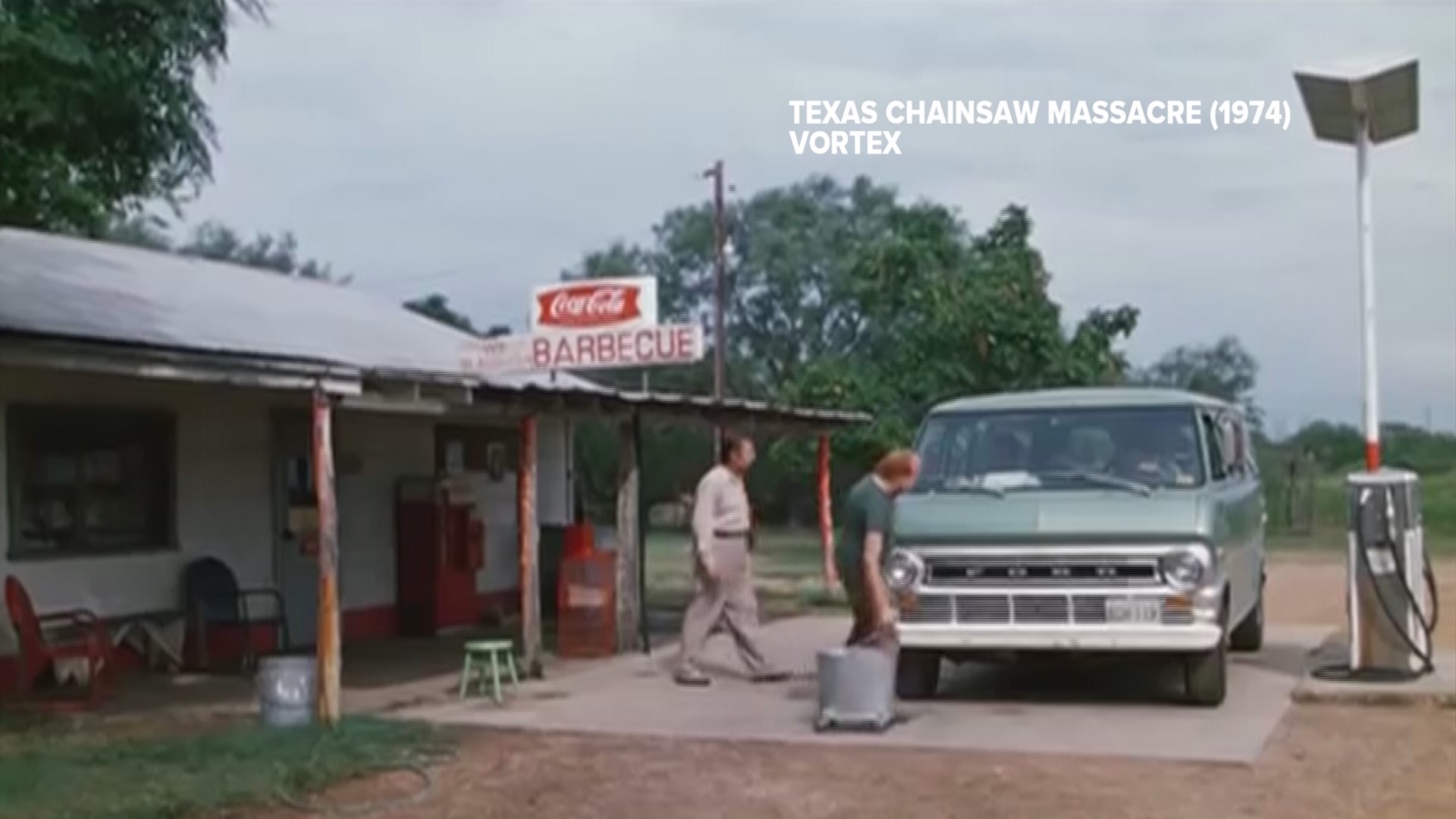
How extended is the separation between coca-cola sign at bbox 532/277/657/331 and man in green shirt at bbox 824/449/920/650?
2442 mm

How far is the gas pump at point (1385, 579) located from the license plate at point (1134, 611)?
219cm

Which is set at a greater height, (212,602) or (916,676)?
(212,602)

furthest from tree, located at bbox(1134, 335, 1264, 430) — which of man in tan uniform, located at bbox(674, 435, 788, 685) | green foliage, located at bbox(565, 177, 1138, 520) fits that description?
man in tan uniform, located at bbox(674, 435, 788, 685)

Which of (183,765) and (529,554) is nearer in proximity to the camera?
(183,765)

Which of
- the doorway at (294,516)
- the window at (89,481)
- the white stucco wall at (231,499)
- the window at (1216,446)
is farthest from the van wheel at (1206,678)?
the window at (89,481)

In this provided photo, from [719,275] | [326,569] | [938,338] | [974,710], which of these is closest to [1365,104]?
[974,710]

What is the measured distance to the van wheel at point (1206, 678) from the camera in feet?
36.1

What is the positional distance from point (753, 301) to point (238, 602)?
167 feet

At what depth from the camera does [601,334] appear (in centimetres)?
1307

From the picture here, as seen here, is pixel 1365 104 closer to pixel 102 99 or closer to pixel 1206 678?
pixel 1206 678

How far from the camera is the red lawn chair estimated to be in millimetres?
11867

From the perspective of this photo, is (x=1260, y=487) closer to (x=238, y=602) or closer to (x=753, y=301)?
(x=238, y=602)

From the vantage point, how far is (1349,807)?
8148mm

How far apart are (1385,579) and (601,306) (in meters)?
5.88
